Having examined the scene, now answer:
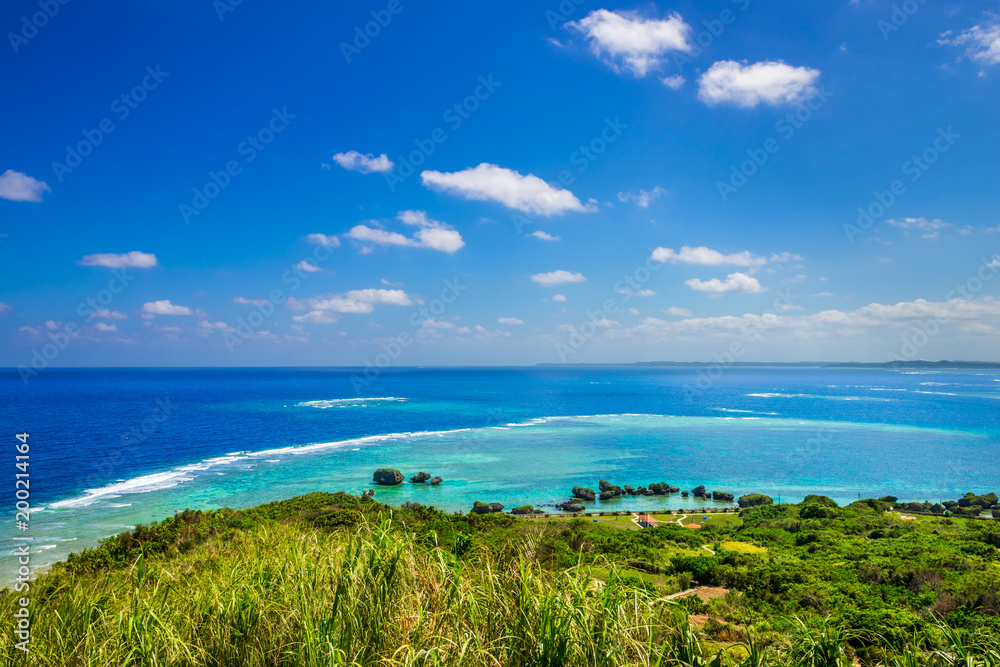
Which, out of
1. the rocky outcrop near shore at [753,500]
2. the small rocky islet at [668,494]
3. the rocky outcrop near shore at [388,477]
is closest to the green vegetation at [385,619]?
the small rocky islet at [668,494]

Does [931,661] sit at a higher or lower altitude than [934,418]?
higher

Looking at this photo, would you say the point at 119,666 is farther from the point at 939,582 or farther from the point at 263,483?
the point at 263,483

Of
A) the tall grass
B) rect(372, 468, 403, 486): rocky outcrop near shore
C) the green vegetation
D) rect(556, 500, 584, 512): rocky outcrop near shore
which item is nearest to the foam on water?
rect(372, 468, 403, 486): rocky outcrop near shore

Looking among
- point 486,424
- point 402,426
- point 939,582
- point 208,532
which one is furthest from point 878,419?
point 208,532

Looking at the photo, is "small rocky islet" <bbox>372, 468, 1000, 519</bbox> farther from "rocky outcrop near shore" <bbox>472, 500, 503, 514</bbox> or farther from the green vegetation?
the green vegetation

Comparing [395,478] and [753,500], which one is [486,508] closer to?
[395,478]

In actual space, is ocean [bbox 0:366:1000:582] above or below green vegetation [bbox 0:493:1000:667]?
below
